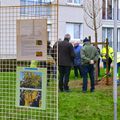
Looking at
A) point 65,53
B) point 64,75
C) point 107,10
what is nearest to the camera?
point 65,53

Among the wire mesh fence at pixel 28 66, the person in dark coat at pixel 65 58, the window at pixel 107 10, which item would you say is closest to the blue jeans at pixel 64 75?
the person in dark coat at pixel 65 58

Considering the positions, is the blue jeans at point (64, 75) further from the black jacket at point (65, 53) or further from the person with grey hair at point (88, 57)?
the person with grey hair at point (88, 57)

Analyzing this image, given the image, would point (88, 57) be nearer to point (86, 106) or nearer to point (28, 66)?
point (86, 106)

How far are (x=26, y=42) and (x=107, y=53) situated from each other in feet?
33.0

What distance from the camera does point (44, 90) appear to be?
7.71m

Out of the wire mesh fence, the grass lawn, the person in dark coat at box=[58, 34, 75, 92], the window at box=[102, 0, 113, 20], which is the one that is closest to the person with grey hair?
the person in dark coat at box=[58, 34, 75, 92]

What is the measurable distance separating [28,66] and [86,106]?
3916mm

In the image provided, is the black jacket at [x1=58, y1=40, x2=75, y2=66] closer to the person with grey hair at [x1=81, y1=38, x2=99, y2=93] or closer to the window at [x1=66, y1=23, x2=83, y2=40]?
the person with grey hair at [x1=81, y1=38, x2=99, y2=93]

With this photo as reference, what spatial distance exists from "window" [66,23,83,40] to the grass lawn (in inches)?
1011

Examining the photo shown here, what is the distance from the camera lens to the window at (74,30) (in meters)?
40.5

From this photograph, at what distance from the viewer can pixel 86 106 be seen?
11.6 metres

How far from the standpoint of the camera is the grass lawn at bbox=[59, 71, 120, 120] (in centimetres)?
1025

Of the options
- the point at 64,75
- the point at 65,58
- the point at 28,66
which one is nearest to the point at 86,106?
the point at 65,58

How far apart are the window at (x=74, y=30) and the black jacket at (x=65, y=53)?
25.4m
